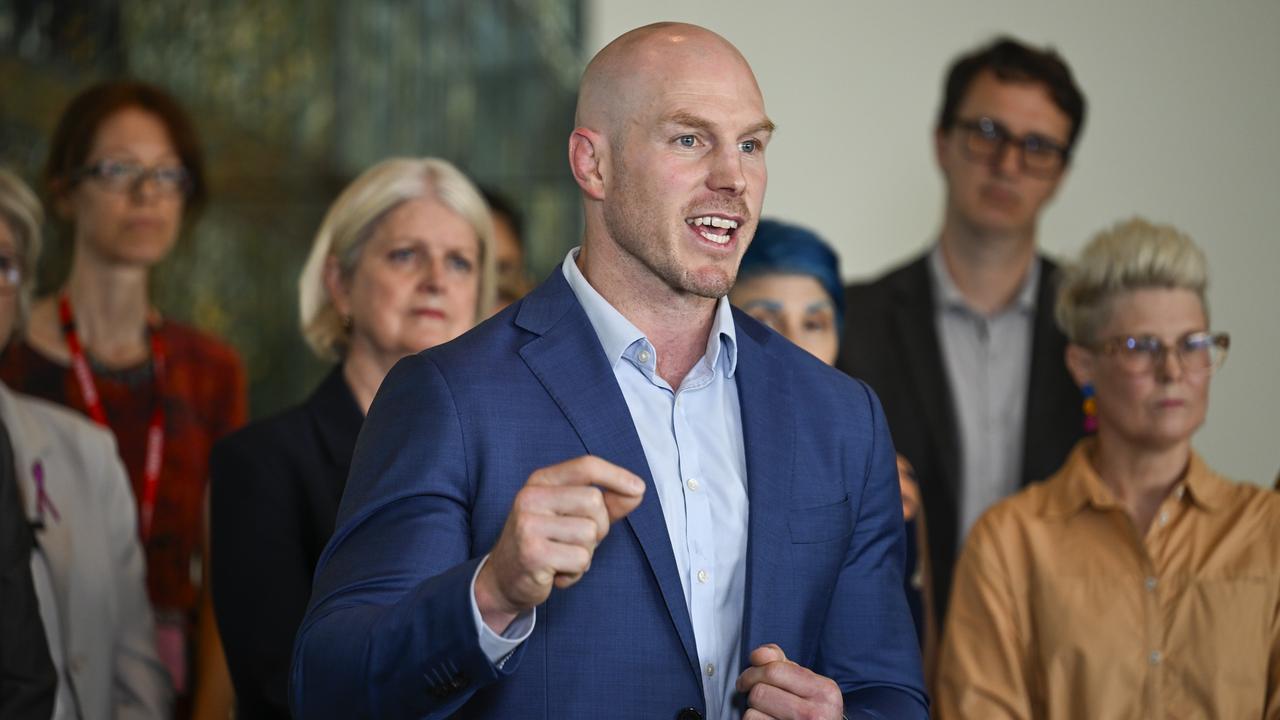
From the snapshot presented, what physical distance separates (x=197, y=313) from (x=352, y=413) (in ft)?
10.1

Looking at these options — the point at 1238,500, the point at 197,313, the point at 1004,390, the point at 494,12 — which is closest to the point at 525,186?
the point at 494,12

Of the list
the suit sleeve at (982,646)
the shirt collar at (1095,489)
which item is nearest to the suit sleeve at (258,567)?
the suit sleeve at (982,646)

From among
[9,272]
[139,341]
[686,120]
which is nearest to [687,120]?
[686,120]

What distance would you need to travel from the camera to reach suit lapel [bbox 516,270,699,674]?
1876 millimetres

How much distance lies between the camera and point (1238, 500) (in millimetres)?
2953

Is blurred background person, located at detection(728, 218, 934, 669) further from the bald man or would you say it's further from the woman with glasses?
the bald man

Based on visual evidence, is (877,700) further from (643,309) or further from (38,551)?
(38,551)

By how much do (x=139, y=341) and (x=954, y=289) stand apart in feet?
7.29

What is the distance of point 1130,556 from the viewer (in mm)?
2916

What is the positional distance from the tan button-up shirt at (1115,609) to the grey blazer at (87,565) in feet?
5.84

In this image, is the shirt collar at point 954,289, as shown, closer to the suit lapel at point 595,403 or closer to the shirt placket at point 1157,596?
the shirt placket at point 1157,596

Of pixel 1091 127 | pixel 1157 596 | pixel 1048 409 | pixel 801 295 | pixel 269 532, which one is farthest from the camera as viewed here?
pixel 1091 127

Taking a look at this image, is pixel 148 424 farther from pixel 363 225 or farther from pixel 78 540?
pixel 363 225

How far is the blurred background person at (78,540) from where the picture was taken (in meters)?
3.08
